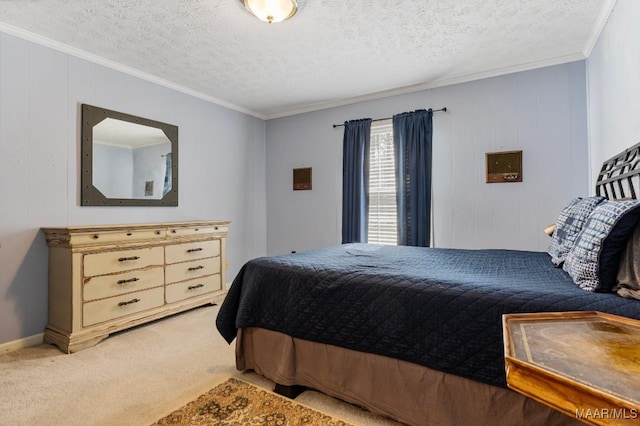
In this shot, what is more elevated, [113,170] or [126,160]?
[126,160]

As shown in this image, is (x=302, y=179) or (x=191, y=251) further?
(x=302, y=179)

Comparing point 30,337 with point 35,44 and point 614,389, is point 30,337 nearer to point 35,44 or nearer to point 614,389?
→ point 35,44

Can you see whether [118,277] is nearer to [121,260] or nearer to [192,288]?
[121,260]

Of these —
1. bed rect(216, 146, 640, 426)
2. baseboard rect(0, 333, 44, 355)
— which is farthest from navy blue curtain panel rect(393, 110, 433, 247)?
baseboard rect(0, 333, 44, 355)

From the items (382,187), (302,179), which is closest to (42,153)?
(302,179)

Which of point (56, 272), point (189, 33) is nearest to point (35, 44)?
point (189, 33)

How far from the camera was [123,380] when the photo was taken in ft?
6.93

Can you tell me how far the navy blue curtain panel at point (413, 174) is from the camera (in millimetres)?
3697

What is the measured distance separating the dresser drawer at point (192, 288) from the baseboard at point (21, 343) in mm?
991

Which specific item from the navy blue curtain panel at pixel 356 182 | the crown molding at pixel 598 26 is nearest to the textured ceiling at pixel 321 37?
the crown molding at pixel 598 26

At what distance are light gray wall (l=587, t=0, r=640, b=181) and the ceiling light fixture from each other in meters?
2.03

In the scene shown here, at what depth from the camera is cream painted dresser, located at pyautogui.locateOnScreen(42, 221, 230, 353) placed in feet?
8.44

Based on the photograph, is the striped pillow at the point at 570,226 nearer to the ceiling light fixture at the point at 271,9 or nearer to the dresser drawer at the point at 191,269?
the ceiling light fixture at the point at 271,9

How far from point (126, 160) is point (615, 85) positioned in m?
4.07
